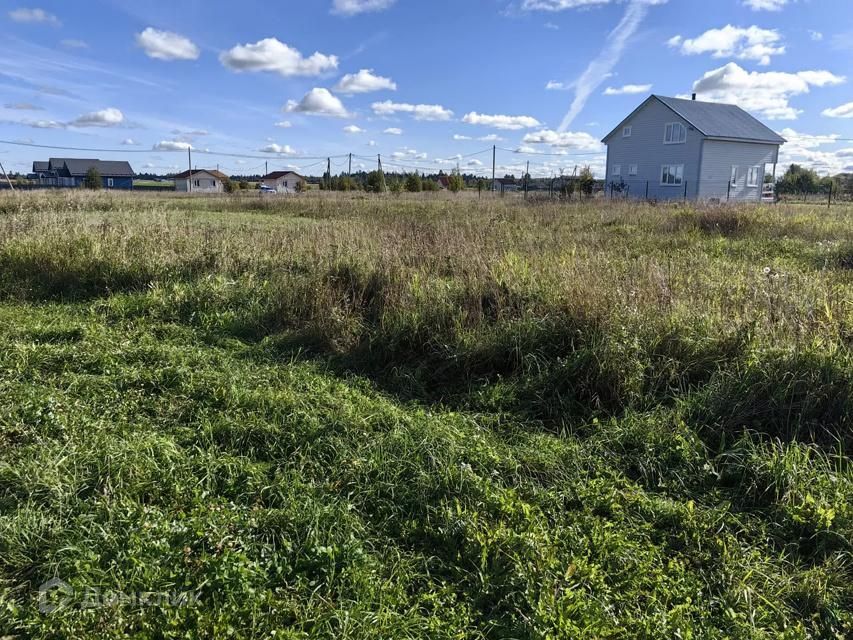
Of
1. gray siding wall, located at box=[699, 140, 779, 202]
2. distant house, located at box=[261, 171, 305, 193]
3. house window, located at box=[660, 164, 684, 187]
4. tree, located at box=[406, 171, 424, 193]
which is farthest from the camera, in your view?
distant house, located at box=[261, 171, 305, 193]

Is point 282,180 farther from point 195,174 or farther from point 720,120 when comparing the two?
point 720,120

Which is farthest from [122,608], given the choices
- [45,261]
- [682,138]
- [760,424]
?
[682,138]

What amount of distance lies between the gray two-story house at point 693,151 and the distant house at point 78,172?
241 ft

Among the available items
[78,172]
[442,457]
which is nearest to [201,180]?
[78,172]

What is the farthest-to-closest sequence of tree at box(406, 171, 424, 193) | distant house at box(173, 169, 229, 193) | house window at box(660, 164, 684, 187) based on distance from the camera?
distant house at box(173, 169, 229, 193) → tree at box(406, 171, 424, 193) → house window at box(660, 164, 684, 187)

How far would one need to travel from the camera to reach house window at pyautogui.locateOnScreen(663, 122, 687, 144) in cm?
3183

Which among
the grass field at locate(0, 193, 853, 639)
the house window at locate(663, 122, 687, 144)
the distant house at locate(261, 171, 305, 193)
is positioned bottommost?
the grass field at locate(0, 193, 853, 639)

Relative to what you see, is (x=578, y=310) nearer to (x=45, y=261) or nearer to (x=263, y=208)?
(x=45, y=261)

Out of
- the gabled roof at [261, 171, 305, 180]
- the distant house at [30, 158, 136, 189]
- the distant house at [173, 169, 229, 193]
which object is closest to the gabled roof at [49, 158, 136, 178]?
the distant house at [30, 158, 136, 189]

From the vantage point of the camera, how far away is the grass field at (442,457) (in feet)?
7.32

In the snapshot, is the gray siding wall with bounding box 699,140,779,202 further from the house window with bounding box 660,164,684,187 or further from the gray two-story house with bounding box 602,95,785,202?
the house window with bounding box 660,164,684,187

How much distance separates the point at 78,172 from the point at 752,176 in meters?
89.4

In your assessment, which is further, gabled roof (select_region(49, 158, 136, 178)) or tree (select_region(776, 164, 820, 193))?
gabled roof (select_region(49, 158, 136, 178))

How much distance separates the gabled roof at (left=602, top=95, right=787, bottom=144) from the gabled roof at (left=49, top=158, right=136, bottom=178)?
7853 cm
